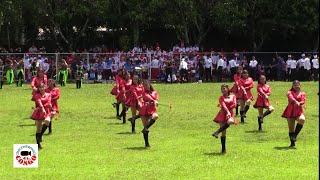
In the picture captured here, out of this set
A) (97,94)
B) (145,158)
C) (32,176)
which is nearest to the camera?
(32,176)

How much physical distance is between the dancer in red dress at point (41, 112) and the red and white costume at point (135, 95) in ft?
13.5

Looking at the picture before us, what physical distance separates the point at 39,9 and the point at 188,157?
1343 inches

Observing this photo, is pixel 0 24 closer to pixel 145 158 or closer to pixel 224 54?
pixel 224 54

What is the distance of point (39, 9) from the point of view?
168 feet

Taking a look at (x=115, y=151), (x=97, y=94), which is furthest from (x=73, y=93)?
(x=115, y=151)

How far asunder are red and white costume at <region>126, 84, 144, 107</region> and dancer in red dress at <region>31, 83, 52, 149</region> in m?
4.11

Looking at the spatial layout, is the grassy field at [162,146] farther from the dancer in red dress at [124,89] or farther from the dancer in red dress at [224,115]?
→ the dancer in red dress at [224,115]

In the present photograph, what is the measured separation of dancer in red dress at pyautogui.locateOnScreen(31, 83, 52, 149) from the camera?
20312 mm

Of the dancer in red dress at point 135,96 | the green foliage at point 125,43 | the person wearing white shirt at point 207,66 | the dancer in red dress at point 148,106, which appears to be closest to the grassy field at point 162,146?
the dancer in red dress at point 135,96

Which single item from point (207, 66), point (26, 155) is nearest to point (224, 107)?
point (26, 155)

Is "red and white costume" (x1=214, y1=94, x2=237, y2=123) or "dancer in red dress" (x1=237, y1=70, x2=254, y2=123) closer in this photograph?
"red and white costume" (x1=214, y1=94, x2=237, y2=123)

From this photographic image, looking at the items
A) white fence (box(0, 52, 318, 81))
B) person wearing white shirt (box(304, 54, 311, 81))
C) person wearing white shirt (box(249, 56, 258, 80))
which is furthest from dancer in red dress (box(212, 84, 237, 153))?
person wearing white shirt (box(304, 54, 311, 81))

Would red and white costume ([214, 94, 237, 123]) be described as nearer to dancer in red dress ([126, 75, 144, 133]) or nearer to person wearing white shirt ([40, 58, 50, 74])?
dancer in red dress ([126, 75, 144, 133])

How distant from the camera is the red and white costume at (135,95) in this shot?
2418 cm
